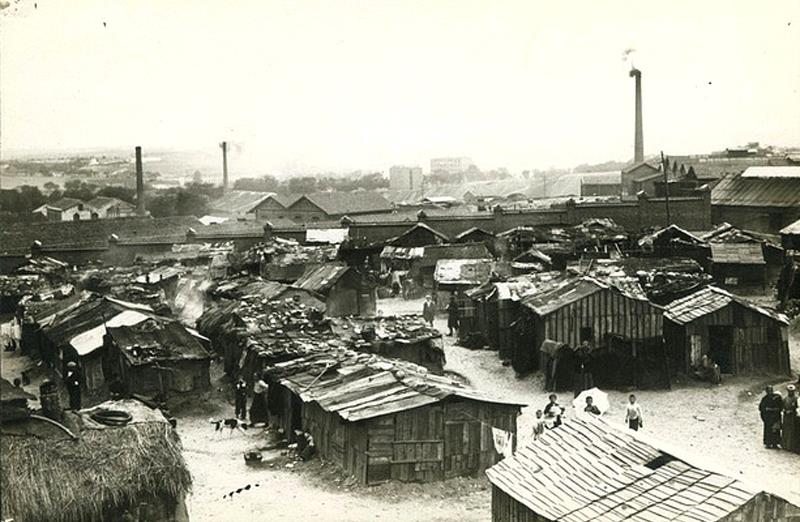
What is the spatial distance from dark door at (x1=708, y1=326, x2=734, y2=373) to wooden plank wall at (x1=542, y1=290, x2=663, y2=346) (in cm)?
239

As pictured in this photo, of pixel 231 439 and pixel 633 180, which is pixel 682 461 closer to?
pixel 231 439

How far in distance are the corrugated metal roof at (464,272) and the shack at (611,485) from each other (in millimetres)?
29420

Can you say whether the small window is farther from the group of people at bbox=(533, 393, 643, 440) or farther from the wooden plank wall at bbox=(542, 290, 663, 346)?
the group of people at bbox=(533, 393, 643, 440)

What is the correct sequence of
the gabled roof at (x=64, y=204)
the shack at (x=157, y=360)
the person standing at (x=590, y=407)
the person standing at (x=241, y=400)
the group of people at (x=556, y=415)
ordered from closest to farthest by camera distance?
1. the group of people at (x=556, y=415)
2. the person standing at (x=590, y=407)
3. the person standing at (x=241, y=400)
4. the shack at (x=157, y=360)
5. the gabled roof at (x=64, y=204)

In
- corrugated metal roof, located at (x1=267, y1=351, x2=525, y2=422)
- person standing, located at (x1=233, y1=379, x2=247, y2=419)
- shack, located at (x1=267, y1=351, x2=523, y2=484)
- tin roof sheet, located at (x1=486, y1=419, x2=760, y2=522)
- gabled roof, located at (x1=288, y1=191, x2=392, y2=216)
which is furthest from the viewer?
gabled roof, located at (x1=288, y1=191, x2=392, y2=216)

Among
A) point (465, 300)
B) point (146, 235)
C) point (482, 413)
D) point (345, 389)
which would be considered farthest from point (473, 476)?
point (146, 235)

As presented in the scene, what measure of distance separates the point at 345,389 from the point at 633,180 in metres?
70.3

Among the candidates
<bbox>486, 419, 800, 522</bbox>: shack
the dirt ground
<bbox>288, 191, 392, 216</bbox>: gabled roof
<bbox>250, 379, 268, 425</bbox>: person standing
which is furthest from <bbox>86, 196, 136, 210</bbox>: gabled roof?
<bbox>486, 419, 800, 522</bbox>: shack

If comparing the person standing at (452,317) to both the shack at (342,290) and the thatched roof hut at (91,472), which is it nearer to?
the shack at (342,290)

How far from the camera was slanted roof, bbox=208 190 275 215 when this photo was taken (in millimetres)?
98312

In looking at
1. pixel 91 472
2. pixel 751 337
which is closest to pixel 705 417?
pixel 751 337

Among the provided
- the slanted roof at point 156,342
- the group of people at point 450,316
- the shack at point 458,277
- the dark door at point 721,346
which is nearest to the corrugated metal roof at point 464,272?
the shack at point 458,277

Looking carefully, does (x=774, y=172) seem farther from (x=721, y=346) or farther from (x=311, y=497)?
(x=311, y=497)

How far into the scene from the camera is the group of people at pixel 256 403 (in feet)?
90.7
